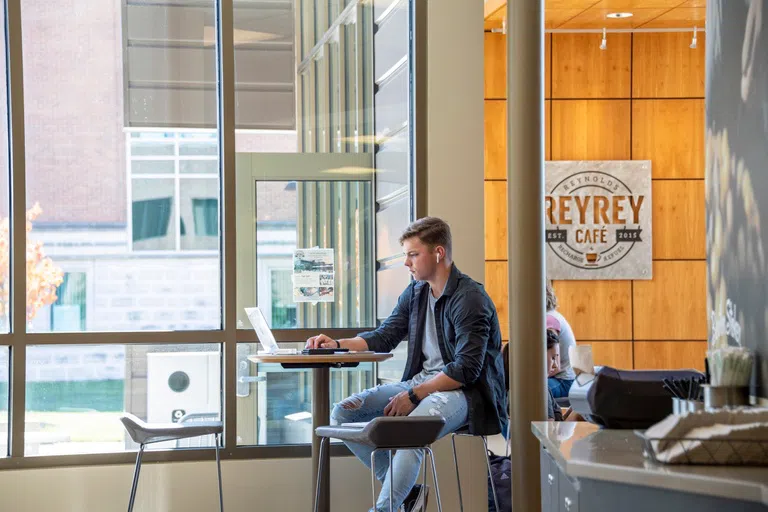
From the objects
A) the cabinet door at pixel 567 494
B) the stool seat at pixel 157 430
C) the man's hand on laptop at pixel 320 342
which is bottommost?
the stool seat at pixel 157 430

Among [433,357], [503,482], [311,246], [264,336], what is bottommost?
[503,482]

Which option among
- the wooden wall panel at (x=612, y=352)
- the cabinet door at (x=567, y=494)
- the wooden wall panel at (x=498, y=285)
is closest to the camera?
the cabinet door at (x=567, y=494)

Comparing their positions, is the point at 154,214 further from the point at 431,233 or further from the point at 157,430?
the point at 431,233

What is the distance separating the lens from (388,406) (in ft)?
13.9

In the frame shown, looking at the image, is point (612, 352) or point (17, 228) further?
point (612, 352)

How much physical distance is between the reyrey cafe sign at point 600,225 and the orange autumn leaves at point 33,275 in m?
4.70

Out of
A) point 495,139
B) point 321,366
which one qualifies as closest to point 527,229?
point 321,366

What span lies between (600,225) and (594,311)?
0.76 meters

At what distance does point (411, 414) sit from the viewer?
4.18 metres

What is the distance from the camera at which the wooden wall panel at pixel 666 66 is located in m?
8.63

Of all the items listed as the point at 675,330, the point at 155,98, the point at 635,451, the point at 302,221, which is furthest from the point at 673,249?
the point at 635,451

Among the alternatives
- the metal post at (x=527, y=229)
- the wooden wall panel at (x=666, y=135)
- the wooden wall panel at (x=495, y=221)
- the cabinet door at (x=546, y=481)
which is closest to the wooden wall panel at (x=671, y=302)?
the wooden wall panel at (x=666, y=135)

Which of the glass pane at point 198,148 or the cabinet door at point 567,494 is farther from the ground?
the glass pane at point 198,148

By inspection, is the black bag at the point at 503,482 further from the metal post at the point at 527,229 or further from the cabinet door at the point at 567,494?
the cabinet door at the point at 567,494
